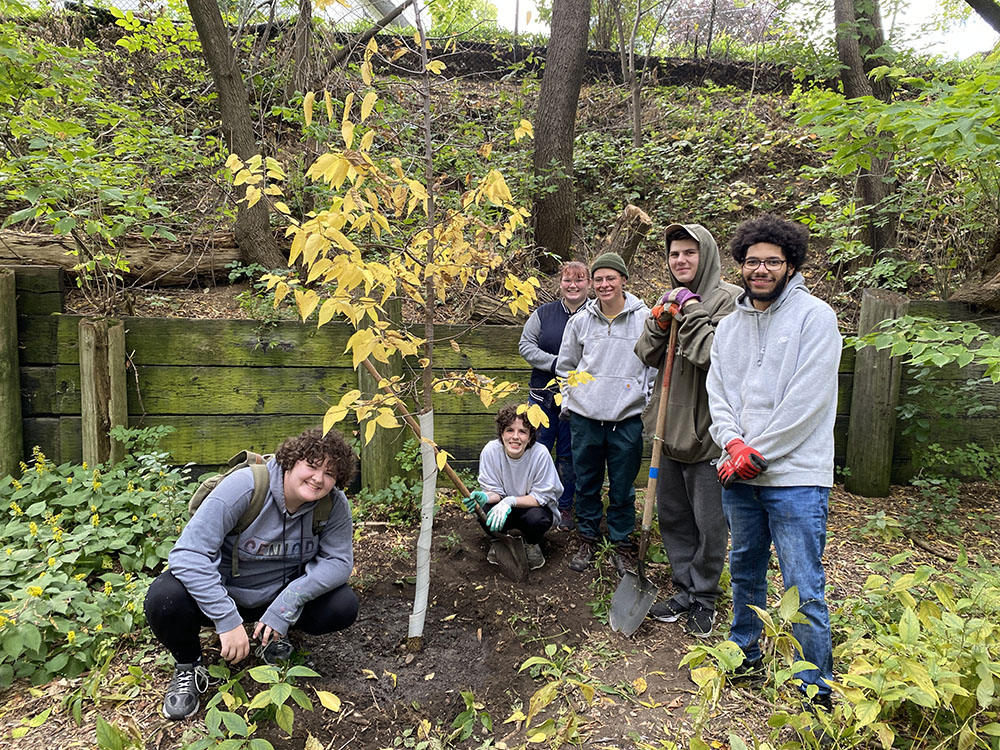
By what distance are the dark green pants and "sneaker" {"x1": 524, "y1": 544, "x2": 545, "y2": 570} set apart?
1.06 feet

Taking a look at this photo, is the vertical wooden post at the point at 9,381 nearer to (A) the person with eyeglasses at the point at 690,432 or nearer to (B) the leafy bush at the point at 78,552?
(B) the leafy bush at the point at 78,552

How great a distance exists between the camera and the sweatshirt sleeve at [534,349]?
4.02 metres

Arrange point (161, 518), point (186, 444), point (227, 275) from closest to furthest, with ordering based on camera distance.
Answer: point (161, 518) < point (186, 444) < point (227, 275)

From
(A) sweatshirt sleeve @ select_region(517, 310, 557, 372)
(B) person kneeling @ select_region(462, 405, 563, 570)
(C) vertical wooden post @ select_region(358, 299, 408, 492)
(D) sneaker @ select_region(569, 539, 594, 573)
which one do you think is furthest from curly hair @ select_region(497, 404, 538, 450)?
(C) vertical wooden post @ select_region(358, 299, 408, 492)

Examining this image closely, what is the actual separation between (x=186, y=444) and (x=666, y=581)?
3.33 metres

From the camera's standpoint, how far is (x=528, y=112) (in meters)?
8.35

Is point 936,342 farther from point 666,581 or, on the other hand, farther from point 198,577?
point 198,577

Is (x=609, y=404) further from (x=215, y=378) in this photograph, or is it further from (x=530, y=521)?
(x=215, y=378)

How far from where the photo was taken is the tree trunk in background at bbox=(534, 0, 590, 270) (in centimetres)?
632

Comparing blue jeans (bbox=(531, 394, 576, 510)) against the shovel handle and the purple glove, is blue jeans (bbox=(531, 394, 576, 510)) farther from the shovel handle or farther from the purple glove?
the purple glove

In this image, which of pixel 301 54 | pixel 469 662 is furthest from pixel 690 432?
pixel 301 54

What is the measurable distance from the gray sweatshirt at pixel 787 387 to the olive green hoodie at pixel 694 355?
0.33 m

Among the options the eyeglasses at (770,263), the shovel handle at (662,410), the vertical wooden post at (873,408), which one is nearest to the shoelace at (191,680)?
the shovel handle at (662,410)

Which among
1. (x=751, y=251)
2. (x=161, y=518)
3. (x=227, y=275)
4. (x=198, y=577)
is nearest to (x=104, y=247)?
(x=227, y=275)
